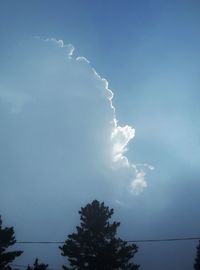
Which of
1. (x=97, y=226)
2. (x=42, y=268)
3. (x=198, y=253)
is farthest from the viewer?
(x=198, y=253)

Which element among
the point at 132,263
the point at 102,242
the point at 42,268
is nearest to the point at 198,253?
the point at 132,263

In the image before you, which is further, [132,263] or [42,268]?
[132,263]

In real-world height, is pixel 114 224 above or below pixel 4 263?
above

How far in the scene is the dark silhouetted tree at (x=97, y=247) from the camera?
29922mm

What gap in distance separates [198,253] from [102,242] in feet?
70.5

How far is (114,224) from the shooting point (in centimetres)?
3244

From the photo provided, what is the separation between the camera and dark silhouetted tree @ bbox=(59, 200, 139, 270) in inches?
1178

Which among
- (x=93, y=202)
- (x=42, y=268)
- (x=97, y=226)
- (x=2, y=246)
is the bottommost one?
(x=42, y=268)

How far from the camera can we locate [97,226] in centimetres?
3175

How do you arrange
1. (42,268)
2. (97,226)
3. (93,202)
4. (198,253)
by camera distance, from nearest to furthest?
1. (42,268)
2. (97,226)
3. (93,202)
4. (198,253)

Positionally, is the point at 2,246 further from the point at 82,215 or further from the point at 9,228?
the point at 82,215

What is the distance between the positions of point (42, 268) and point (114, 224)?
764cm

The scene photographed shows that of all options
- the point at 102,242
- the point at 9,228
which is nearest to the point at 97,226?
the point at 102,242

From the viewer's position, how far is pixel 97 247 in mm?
30500
